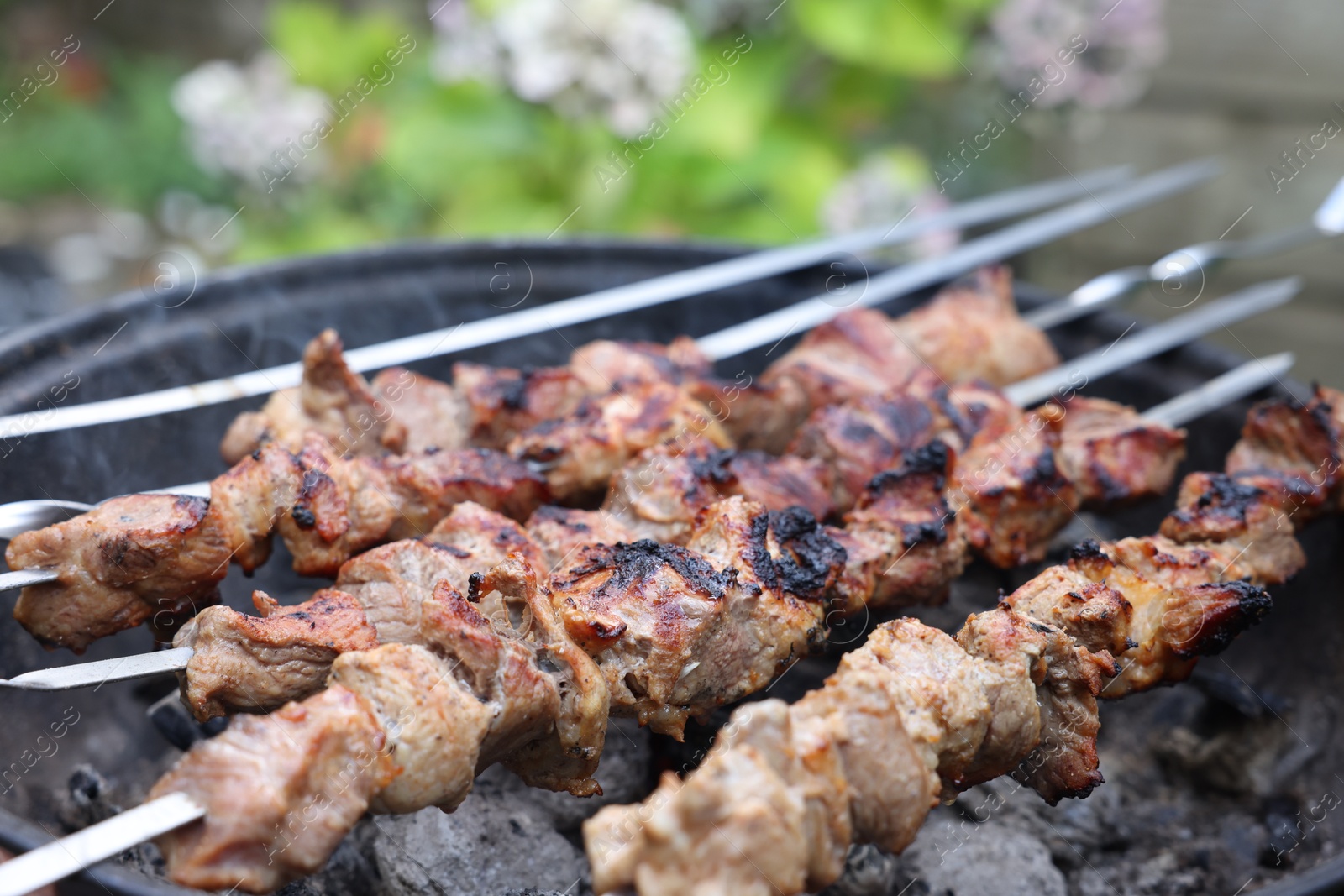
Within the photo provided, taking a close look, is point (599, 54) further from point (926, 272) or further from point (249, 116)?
point (249, 116)

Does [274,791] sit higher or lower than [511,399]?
lower

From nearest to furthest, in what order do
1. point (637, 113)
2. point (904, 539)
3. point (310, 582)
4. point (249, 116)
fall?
point (904, 539)
point (310, 582)
point (637, 113)
point (249, 116)

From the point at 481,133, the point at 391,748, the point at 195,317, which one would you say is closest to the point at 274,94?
the point at 481,133

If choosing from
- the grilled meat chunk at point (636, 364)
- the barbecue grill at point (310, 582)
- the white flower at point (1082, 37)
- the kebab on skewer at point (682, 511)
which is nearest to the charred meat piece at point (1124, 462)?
the kebab on skewer at point (682, 511)

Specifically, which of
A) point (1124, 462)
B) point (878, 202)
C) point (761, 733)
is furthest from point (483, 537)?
point (878, 202)

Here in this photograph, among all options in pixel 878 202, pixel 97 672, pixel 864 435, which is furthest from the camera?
pixel 878 202

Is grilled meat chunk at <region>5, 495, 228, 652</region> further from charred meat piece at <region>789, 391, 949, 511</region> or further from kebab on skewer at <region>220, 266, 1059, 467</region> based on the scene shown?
charred meat piece at <region>789, 391, 949, 511</region>

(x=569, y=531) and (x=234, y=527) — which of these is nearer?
(x=234, y=527)
